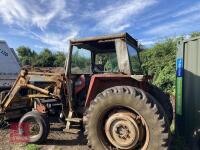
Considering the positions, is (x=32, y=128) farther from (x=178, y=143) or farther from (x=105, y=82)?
(x=178, y=143)

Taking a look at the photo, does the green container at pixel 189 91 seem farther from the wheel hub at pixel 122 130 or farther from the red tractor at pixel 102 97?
the wheel hub at pixel 122 130

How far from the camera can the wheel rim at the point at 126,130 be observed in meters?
5.84

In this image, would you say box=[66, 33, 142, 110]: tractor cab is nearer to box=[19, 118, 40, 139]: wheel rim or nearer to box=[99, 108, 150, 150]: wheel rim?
box=[99, 108, 150, 150]: wheel rim

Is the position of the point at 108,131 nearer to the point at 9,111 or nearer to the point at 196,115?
the point at 196,115

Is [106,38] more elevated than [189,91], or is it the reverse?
[106,38]

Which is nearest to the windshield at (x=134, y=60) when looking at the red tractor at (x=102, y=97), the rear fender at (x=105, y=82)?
the red tractor at (x=102, y=97)

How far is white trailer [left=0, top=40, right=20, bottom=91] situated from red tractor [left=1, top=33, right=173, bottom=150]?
9.66 ft

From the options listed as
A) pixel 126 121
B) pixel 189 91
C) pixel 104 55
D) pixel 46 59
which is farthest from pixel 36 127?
pixel 46 59

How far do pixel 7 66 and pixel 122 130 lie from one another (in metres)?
7.29

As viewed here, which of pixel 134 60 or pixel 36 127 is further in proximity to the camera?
pixel 36 127

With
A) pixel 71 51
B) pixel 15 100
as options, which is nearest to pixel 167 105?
pixel 71 51

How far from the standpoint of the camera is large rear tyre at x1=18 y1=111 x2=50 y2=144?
712 centimetres

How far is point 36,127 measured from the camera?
7.32m

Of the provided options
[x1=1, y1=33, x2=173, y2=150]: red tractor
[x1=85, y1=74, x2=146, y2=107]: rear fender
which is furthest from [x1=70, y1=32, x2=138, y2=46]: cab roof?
[x1=85, y1=74, x2=146, y2=107]: rear fender
